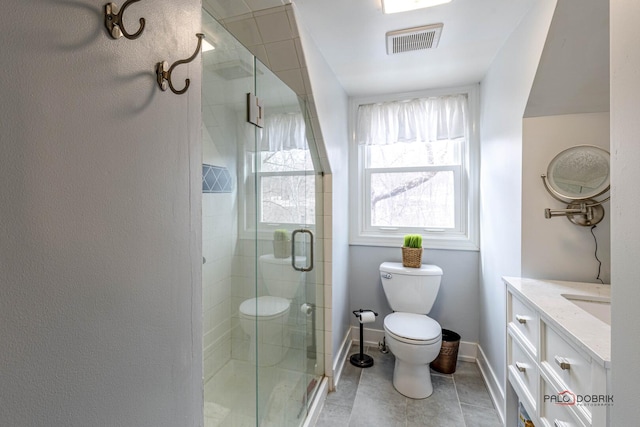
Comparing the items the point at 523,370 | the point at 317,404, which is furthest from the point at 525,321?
the point at 317,404

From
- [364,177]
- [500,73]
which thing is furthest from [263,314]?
[500,73]

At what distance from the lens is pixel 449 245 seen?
2.41m

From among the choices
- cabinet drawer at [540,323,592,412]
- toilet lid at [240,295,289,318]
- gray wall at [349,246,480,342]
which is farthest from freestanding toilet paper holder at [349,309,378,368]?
cabinet drawer at [540,323,592,412]

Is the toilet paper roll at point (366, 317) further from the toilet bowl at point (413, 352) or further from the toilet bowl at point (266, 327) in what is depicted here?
the toilet bowl at point (266, 327)

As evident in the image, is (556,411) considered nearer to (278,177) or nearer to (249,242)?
(249,242)

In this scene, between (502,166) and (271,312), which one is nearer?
(271,312)

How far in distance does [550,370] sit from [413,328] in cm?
94

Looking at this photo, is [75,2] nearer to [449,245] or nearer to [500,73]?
[500,73]

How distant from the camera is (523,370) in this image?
1.31 m

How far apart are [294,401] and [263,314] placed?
575mm

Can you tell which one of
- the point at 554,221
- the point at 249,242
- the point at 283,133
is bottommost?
the point at 249,242

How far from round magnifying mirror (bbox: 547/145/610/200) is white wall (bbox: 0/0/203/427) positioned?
67.9 inches

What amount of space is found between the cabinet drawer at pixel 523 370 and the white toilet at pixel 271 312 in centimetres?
115

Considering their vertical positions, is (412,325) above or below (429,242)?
below
